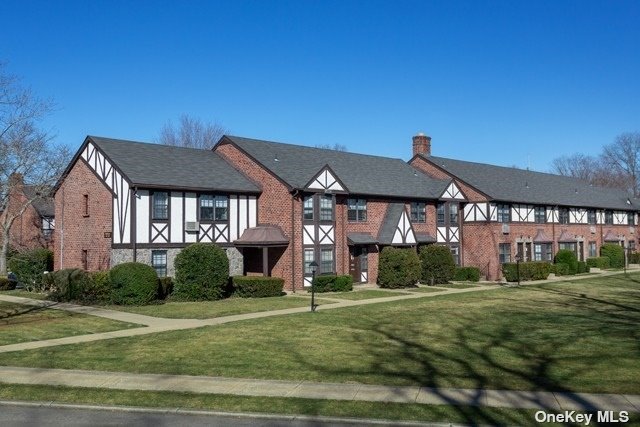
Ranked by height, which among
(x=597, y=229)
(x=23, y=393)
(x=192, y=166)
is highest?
(x=192, y=166)

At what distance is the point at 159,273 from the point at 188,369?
15844 millimetres

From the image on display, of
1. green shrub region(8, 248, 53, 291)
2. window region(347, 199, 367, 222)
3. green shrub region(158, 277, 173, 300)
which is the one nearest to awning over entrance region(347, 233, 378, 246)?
window region(347, 199, 367, 222)

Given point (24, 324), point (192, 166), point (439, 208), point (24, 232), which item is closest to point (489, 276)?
point (439, 208)

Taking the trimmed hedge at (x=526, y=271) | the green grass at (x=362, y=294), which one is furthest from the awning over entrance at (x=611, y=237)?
the green grass at (x=362, y=294)

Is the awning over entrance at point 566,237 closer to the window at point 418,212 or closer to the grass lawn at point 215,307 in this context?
the window at point 418,212

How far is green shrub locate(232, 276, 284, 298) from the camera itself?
27328mm

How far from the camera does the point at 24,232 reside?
158 ft

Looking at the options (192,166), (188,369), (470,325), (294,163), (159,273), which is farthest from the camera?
(294,163)

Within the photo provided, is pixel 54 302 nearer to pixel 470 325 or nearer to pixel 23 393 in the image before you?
pixel 23 393

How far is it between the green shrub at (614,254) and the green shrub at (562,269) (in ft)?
32.3

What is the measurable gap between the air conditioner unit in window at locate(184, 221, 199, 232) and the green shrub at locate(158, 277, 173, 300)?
2935 mm

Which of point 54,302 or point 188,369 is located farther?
point 54,302

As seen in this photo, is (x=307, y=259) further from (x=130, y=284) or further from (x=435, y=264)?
(x=130, y=284)

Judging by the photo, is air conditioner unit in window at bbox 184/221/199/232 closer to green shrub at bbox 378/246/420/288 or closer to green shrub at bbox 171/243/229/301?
green shrub at bbox 171/243/229/301
